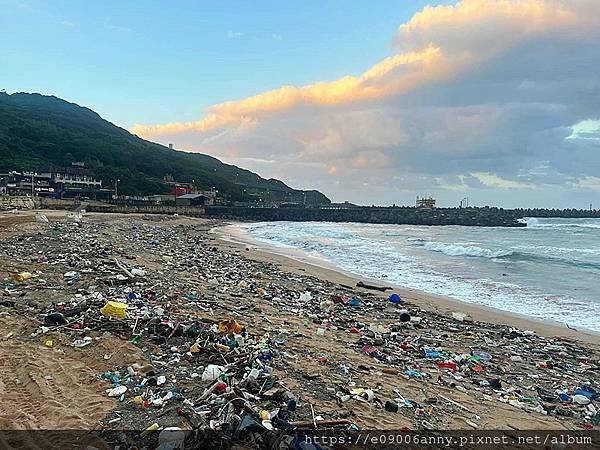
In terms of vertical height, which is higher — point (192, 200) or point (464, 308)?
point (192, 200)

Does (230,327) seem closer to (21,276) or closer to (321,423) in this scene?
(321,423)

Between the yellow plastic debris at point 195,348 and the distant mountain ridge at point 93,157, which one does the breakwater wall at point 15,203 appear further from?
the distant mountain ridge at point 93,157

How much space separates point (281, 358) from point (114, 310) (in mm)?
2629

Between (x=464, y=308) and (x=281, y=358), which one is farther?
(x=464, y=308)

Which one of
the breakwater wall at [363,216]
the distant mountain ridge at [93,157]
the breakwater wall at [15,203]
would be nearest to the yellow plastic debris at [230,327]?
the breakwater wall at [15,203]

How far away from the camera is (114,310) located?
598cm

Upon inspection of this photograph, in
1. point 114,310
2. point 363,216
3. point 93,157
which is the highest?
point 93,157

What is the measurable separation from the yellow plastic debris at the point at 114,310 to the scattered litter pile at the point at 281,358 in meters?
0.03

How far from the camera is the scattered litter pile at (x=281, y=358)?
12.0 ft

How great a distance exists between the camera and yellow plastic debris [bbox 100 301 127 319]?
232 inches

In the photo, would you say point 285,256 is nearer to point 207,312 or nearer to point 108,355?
point 207,312

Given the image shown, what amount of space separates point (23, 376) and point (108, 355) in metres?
0.82

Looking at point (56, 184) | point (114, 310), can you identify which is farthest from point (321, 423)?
point (56, 184)

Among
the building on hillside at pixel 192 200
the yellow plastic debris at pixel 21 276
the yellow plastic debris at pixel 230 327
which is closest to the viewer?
the yellow plastic debris at pixel 230 327
